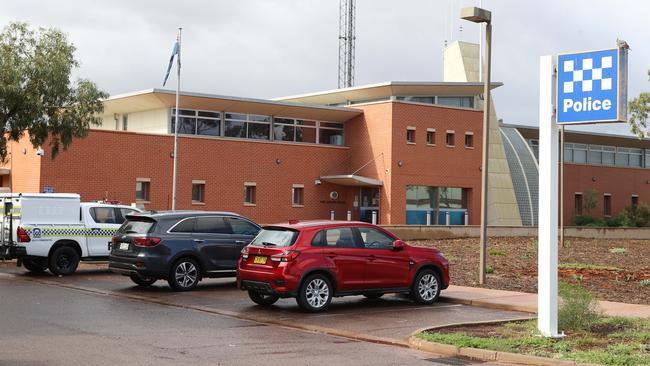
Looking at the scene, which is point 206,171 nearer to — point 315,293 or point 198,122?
point 198,122

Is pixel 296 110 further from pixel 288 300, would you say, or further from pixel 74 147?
pixel 288 300

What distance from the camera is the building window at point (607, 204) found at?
199 ft

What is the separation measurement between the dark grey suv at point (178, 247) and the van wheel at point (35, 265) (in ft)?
14.6

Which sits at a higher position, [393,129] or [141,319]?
[393,129]

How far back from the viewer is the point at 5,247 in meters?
20.8

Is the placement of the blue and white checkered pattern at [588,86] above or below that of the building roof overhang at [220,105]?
below

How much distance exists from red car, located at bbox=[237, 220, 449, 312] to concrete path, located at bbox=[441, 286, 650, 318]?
3.08ft

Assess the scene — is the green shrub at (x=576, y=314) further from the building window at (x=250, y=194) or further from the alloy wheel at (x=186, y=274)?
the building window at (x=250, y=194)

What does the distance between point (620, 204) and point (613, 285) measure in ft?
148

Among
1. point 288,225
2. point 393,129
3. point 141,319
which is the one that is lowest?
point 141,319

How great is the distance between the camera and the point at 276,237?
14.6 meters

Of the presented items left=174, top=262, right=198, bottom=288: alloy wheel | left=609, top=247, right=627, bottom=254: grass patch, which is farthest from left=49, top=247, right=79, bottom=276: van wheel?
left=609, top=247, right=627, bottom=254: grass patch

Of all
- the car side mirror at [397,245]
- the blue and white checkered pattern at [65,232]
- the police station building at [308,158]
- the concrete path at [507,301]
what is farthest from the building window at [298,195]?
the car side mirror at [397,245]

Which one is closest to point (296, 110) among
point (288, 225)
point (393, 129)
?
point (393, 129)
